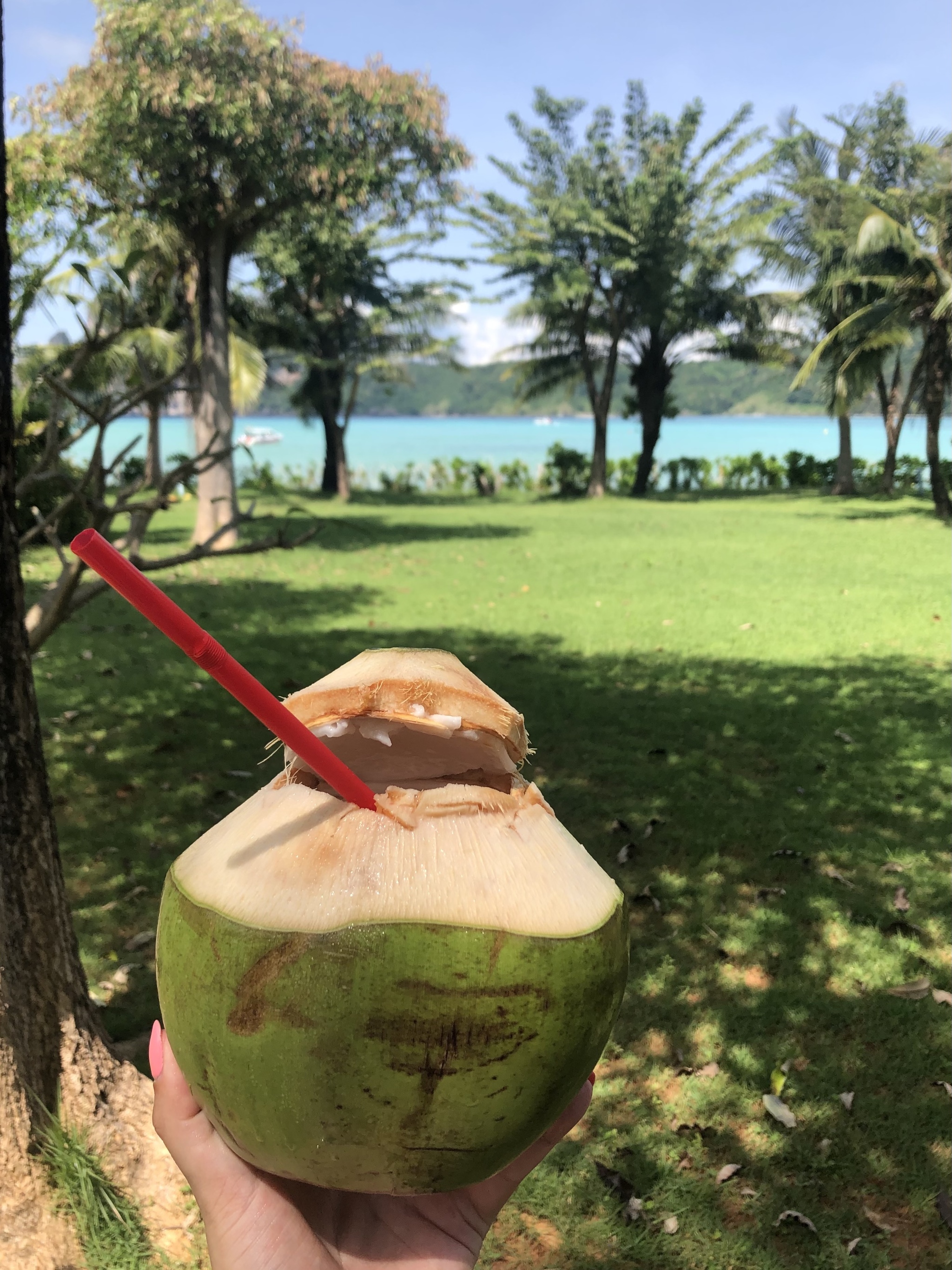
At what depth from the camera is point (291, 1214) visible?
1333 millimetres

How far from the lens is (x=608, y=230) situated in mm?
23844

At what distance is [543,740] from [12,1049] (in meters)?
4.22

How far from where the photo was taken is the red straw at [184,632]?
815 millimetres

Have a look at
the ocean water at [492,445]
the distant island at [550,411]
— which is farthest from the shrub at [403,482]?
the distant island at [550,411]

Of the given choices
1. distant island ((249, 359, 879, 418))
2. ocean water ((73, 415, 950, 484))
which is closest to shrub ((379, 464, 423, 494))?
ocean water ((73, 415, 950, 484))

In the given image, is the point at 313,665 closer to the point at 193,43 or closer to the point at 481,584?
the point at 481,584

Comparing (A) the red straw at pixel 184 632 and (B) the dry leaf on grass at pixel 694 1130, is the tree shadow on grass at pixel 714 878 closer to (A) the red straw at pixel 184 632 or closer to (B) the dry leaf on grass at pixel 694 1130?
(B) the dry leaf on grass at pixel 694 1130

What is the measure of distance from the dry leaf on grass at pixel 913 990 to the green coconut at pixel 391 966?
3115 millimetres

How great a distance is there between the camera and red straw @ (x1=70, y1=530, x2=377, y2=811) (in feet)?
2.68

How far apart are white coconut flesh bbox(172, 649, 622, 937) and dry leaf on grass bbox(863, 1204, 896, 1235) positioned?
7.71ft

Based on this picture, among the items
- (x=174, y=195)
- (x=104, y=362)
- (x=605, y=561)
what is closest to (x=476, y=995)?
(x=605, y=561)

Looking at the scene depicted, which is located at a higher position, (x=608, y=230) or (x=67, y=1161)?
(x=608, y=230)

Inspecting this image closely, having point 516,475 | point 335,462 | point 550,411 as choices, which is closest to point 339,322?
point 335,462

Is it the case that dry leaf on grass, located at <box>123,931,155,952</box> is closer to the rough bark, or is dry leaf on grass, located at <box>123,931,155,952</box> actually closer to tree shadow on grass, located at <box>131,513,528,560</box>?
tree shadow on grass, located at <box>131,513,528,560</box>
